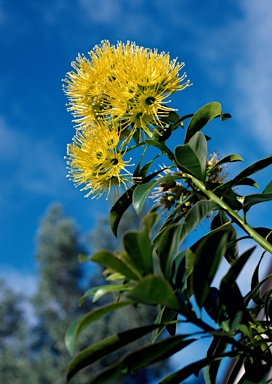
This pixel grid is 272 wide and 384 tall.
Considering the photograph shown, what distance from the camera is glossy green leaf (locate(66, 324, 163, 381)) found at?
2.13ft

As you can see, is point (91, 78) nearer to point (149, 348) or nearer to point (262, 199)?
point (262, 199)

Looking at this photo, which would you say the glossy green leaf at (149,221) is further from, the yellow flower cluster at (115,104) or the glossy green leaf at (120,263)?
the yellow flower cluster at (115,104)

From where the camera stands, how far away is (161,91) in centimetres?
106

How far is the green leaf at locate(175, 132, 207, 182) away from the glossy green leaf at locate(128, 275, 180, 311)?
0.33 meters

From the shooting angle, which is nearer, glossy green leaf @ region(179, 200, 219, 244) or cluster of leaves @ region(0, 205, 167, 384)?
glossy green leaf @ region(179, 200, 219, 244)

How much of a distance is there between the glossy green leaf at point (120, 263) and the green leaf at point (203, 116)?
0.41 meters

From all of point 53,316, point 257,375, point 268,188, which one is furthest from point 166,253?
point 53,316

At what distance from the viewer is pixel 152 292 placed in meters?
0.56

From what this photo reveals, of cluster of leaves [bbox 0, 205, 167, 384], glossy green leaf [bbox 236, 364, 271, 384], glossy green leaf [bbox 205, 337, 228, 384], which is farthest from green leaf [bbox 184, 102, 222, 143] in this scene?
cluster of leaves [bbox 0, 205, 167, 384]

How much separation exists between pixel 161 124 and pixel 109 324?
12.9 m

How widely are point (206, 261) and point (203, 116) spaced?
390mm

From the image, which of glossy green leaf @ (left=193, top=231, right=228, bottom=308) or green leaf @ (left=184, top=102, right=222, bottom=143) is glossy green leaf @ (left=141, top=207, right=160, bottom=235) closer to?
glossy green leaf @ (left=193, top=231, right=228, bottom=308)

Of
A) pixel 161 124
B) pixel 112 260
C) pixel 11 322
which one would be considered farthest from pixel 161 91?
pixel 11 322

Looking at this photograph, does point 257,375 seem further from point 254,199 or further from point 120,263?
point 254,199
